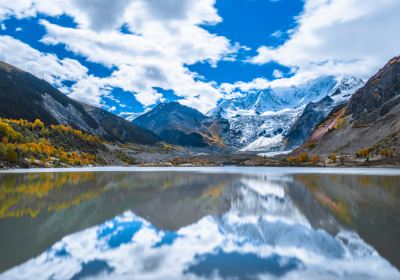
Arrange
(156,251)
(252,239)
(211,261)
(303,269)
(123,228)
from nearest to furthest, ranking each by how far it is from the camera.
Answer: (303,269) → (211,261) → (156,251) → (252,239) → (123,228)

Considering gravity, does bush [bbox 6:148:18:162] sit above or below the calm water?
above

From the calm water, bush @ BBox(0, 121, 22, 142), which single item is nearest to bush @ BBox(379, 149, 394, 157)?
the calm water

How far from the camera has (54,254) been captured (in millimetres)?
16750

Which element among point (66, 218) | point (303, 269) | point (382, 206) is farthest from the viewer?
point (382, 206)

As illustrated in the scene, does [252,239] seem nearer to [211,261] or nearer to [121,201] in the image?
[211,261]

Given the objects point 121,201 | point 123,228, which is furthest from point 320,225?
point 121,201

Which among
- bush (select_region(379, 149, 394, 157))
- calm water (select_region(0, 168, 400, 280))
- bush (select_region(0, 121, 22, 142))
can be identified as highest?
bush (select_region(0, 121, 22, 142))

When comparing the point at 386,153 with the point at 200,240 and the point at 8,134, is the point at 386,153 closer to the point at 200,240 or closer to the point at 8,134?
the point at 200,240

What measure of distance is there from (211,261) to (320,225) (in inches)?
415

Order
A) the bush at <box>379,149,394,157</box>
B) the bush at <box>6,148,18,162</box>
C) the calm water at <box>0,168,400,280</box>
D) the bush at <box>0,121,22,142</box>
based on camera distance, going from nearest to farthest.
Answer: the calm water at <box>0,168,400,280</box>
the bush at <box>6,148,18,162</box>
the bush at <box>379,149,394,157</box>
the bush at <box>0,121,22,142</box>

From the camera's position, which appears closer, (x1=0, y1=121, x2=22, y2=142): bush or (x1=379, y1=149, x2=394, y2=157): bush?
(x1=379, y1=149, x2=394, y2=157): bush

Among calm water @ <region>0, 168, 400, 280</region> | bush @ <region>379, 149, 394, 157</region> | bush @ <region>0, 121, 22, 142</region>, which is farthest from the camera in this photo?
bush @ <region>0, 121, 22, 142</region>

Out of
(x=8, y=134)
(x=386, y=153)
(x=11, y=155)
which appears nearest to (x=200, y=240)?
(x=11, y=155)

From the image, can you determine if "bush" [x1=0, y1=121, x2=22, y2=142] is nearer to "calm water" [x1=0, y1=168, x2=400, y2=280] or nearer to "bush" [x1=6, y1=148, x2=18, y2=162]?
"bush" [x1=6, y1=148, x2=18, y2=162]
